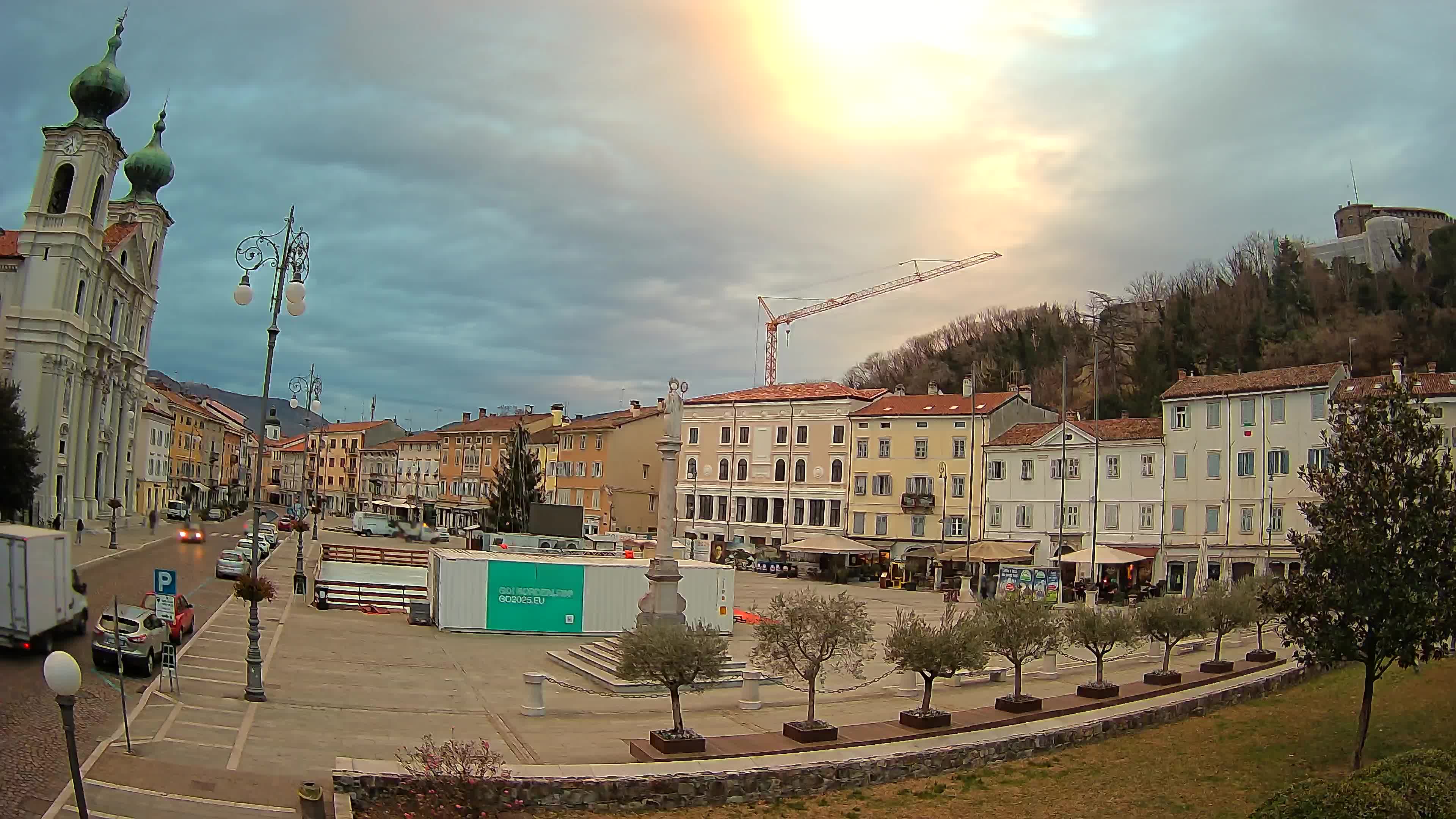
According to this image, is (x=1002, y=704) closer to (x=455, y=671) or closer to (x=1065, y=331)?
(x=455, y=671)

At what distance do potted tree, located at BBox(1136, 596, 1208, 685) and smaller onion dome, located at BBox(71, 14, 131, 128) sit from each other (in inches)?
2705

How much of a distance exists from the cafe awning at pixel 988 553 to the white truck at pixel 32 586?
4054 cm

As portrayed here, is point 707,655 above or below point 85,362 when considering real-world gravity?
below

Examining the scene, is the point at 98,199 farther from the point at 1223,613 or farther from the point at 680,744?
the point at 1223,613

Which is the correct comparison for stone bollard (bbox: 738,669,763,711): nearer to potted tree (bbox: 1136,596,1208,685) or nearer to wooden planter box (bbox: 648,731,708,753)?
wooden planter box (bbox: 648,731,708,753)

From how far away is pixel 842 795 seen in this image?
1510 centimetres

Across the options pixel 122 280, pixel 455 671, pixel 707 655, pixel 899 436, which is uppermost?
pixel 122 280

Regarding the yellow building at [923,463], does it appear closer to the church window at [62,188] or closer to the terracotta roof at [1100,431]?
the terracotta roof at [1100,431]

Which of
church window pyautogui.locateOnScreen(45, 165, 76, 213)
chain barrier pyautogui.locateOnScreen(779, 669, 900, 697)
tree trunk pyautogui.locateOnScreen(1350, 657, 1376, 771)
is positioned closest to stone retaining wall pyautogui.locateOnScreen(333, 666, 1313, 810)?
tree trunk pyautogui.locateOnScreen(1350, 657, 1376, 771)

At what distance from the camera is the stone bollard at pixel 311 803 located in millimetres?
11828

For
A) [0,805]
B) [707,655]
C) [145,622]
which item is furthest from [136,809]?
[145,622]

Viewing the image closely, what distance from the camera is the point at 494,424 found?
104 meters

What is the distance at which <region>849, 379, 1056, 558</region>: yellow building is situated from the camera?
6266cm

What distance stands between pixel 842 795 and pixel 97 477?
73800 millimetres
